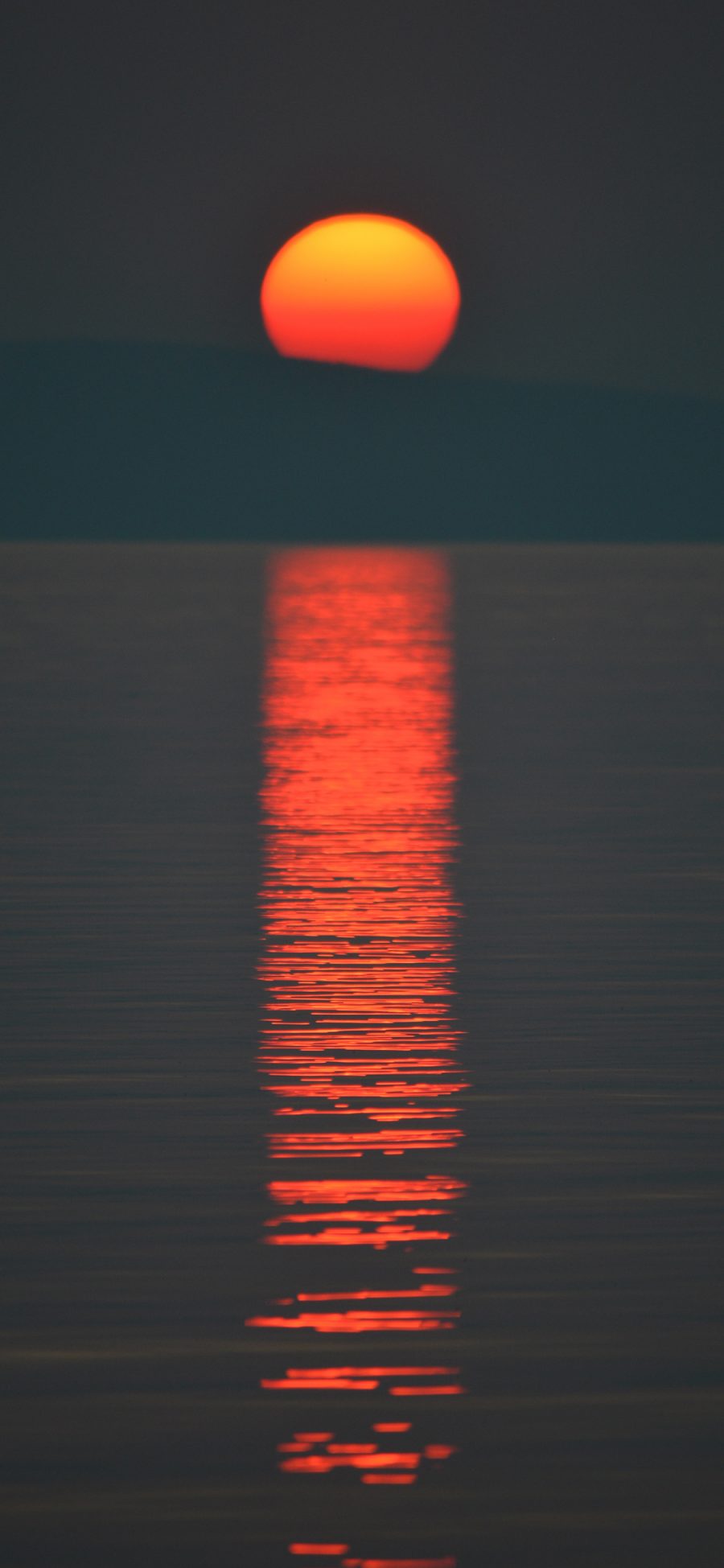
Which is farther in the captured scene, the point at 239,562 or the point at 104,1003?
the point at 239,562

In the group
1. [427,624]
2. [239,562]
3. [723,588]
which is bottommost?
[427,624]

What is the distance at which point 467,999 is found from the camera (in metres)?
9.87

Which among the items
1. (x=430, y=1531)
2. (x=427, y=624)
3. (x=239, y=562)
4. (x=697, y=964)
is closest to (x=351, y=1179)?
(x=430, y=1531)

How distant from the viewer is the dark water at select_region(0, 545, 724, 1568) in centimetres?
511

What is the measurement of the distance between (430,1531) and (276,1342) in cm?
106

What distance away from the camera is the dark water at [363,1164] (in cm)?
511

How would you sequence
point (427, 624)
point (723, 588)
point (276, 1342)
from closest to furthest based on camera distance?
point (276, 1342), point (427, 624), point (723, 588)

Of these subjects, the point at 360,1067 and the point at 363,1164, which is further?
the point at 360,1067

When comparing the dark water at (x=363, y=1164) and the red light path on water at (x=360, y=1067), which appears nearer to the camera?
the dark water at (x=363, y=1164)

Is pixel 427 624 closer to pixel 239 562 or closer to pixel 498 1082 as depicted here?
pixel 498 1082

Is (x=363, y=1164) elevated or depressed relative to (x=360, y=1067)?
depressed

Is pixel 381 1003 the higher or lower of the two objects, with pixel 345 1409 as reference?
higher

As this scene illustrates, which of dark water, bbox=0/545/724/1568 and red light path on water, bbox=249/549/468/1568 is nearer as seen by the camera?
dark water, bbox=0/545/724/1568

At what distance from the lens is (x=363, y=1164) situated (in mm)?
7430
